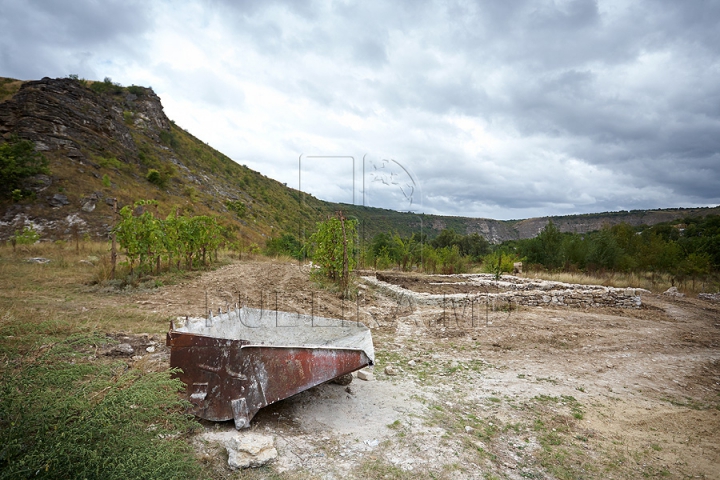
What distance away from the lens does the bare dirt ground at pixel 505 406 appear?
115 inches

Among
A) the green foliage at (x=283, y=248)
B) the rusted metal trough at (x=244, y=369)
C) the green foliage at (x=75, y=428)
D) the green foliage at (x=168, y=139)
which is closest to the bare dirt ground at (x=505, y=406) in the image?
the rusted metal trough at (x=244, y=369)

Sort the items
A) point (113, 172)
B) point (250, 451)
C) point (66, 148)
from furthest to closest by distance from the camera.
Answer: point (113, 172)
point (66, 148)
point (250, 451)

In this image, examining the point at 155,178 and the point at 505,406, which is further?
the point at 155,178

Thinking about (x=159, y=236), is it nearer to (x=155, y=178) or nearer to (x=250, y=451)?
(x=250, y=451)

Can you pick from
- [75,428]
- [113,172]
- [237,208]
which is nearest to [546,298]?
[75,428]

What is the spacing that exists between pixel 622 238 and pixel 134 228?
2533 centimetres

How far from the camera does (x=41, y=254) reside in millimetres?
12648

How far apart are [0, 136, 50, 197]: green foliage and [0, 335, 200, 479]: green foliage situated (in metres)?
24.5

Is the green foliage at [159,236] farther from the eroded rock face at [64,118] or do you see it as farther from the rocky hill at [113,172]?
the eroded rock face at [64,118]

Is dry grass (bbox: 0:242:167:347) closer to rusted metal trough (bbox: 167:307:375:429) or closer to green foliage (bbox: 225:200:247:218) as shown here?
rusted metal trough (bbox: 167:307:375:429)

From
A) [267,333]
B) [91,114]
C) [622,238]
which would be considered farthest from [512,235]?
[267,333]

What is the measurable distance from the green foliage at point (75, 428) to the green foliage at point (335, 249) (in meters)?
7.28

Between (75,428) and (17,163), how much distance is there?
26.7 meters

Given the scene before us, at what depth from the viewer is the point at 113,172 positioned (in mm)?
26469
